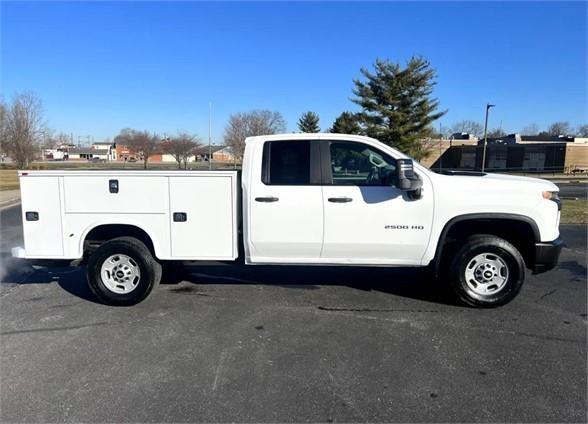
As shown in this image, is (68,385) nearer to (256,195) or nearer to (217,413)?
(217,413)

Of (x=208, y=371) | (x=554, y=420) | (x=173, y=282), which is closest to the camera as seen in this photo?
(x=554, y=420)

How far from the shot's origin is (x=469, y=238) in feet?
16.7

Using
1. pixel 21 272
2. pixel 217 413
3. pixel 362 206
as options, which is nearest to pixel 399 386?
pixel 217 413

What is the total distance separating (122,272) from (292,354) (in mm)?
2415

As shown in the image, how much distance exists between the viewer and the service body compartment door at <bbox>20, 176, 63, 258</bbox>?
5.04m

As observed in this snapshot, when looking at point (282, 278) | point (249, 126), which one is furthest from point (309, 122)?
point (282, 278)

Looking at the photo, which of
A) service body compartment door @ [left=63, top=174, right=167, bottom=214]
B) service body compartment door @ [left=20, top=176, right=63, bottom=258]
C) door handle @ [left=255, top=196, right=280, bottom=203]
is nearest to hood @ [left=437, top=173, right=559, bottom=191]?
door handle @ [left=255, top=196, right=280, bottom=203]

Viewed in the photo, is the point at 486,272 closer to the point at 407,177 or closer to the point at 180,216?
the point at 407,177

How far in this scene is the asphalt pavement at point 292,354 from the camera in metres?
3.12

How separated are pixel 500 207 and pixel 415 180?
1010mm

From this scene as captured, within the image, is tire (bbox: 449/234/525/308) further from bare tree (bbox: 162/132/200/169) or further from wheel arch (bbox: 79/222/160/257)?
bare tree (bbox: 162/132/200/169)

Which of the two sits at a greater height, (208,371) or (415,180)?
(415,180)

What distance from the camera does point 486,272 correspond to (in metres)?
5.05

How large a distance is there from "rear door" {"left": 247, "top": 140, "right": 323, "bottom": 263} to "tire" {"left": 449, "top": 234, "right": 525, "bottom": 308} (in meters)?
1.63
